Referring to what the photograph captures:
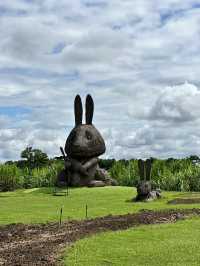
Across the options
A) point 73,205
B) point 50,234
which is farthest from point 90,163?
point 50,234

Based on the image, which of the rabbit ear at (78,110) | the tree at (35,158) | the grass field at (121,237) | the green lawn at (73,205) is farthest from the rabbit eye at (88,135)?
the tree at (35,158)

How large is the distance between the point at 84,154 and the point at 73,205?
11.0m

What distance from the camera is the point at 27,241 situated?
16.2 meters

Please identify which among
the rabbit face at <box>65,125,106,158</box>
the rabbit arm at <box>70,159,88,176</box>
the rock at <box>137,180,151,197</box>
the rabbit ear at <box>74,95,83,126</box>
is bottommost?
the rock at <box>137,180,151,197</box>

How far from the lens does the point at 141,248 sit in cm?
1425

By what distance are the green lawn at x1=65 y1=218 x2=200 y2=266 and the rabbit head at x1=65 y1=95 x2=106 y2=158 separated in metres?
20.2

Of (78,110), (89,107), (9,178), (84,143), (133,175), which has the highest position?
(89,107)

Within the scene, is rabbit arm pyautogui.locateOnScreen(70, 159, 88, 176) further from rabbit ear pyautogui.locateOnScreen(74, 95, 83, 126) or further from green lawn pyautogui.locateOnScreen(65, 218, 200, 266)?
green lawn pyautogui.locateOnScreen(65, 218, 200, 266)

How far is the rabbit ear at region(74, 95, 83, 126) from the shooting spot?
129 ft

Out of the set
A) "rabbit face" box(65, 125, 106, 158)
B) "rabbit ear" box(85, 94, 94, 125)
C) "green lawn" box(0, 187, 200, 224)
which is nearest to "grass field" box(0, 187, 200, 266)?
"green lawn" box(0, 187, 200, 224)

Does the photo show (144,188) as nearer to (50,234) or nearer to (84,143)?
(84,143)

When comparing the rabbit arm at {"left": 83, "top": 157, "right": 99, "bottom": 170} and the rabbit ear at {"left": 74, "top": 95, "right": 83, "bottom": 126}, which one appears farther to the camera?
the rabbit ear at {"left": 74, "top": 95, "right": 83, "bottom": 126}

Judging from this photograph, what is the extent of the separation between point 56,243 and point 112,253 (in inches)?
89.2

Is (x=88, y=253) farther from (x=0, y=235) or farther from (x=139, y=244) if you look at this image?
(x=0, y=235)
